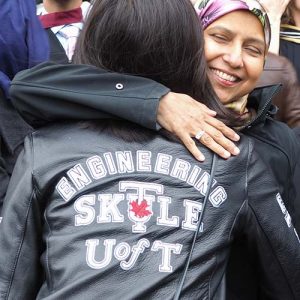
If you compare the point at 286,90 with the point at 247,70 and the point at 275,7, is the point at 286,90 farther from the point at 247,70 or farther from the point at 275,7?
the point at 275,7

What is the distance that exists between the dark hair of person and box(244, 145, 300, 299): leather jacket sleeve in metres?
0.30

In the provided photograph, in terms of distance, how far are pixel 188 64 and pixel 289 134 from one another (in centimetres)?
56

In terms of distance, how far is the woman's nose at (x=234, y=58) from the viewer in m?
2.12

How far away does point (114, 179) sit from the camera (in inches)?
63.9

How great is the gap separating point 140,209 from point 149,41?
0.44 metres

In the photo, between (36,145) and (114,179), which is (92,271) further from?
(36,145)

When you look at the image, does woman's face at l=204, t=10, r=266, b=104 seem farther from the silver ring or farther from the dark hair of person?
the silver ring

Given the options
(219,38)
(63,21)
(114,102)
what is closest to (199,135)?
(114,102)

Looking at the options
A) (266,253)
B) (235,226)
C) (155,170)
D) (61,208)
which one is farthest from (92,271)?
(266,253)

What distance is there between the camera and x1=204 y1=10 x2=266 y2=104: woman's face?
2.14 m

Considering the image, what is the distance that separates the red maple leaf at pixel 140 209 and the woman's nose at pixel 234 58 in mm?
718

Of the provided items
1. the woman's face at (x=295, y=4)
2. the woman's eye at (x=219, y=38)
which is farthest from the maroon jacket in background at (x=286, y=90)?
the woman's face at (x=295, y=4)

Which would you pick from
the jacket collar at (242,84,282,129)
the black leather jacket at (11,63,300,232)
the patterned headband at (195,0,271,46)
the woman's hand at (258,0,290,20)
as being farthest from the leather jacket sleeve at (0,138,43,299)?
the woman's hand at (258,0,290,20)

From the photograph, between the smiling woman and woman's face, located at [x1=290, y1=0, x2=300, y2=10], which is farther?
woman's face, located at [x1=290, y1=0, x2=300, y2=10]
